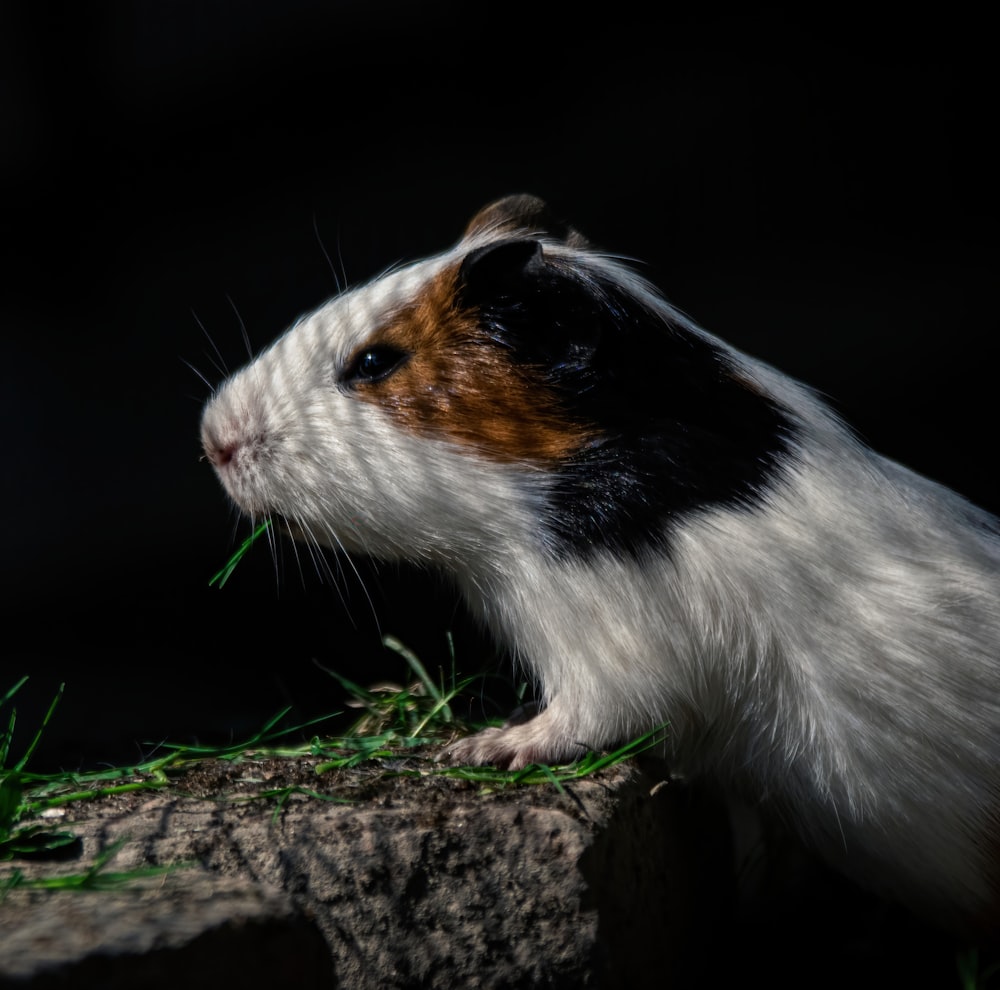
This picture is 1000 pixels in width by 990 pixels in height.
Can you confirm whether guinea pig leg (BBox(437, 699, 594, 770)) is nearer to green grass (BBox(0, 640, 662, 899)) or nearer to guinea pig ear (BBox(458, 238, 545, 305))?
green grass (BBox(0, 640, 662, 899))

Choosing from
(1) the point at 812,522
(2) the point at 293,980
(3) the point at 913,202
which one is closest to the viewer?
(2) the point at 293,980

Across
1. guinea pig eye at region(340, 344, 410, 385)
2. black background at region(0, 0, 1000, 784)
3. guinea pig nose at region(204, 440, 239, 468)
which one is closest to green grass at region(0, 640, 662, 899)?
guinea pig nose at region(204, 440, 239, 468)

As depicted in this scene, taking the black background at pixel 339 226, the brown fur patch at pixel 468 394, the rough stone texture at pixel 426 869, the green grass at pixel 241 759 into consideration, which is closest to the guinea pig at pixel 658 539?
the brown fur patch at pixel 468 394

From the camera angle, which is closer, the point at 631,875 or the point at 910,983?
the point at 631,875

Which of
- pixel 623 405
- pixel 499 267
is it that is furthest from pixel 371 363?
pixel 623 405

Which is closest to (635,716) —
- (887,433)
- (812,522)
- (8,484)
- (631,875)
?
(631,875)

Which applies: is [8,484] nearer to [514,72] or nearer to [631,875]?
[514,72]

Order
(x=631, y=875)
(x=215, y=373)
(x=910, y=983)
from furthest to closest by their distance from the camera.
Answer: (x=215, y=373)
(x=910, y=983)
(x=631, y=875)

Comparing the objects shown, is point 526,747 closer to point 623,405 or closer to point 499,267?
point 623,405
